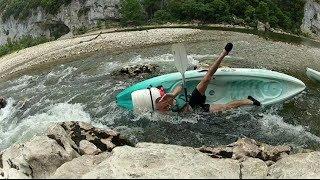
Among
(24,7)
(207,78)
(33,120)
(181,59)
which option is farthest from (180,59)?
(24,7)

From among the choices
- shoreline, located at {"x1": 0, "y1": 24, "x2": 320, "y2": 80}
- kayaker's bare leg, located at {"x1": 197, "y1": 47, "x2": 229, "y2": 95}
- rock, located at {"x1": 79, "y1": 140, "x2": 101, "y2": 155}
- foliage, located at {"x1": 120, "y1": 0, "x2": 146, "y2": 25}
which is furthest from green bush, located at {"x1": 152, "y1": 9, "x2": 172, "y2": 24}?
rock, located at {"x1": 79, "y1": 140, "x2": 101, "y2": 155}

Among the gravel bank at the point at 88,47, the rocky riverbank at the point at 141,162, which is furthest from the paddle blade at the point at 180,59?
the gravel bank at the point at 88,47

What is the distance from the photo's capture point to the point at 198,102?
1259 centimetres

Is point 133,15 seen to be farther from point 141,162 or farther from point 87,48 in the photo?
point 141,162

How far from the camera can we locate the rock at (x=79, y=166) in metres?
6.56

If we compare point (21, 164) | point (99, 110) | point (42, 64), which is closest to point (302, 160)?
point (21, 164)

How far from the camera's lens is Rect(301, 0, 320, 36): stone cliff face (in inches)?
1906

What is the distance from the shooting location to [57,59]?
81.1ft

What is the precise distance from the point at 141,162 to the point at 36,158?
1.87 metres

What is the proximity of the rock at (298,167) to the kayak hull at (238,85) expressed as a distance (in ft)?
16.9

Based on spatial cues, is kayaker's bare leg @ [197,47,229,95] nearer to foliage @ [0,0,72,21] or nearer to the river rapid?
the river rapid

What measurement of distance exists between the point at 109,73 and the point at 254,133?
8.60 metres

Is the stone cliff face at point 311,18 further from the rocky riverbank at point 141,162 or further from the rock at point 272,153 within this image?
the rocky riverbank at point 141,162

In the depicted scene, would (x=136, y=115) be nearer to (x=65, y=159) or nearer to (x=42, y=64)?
(x=65, y=159)
